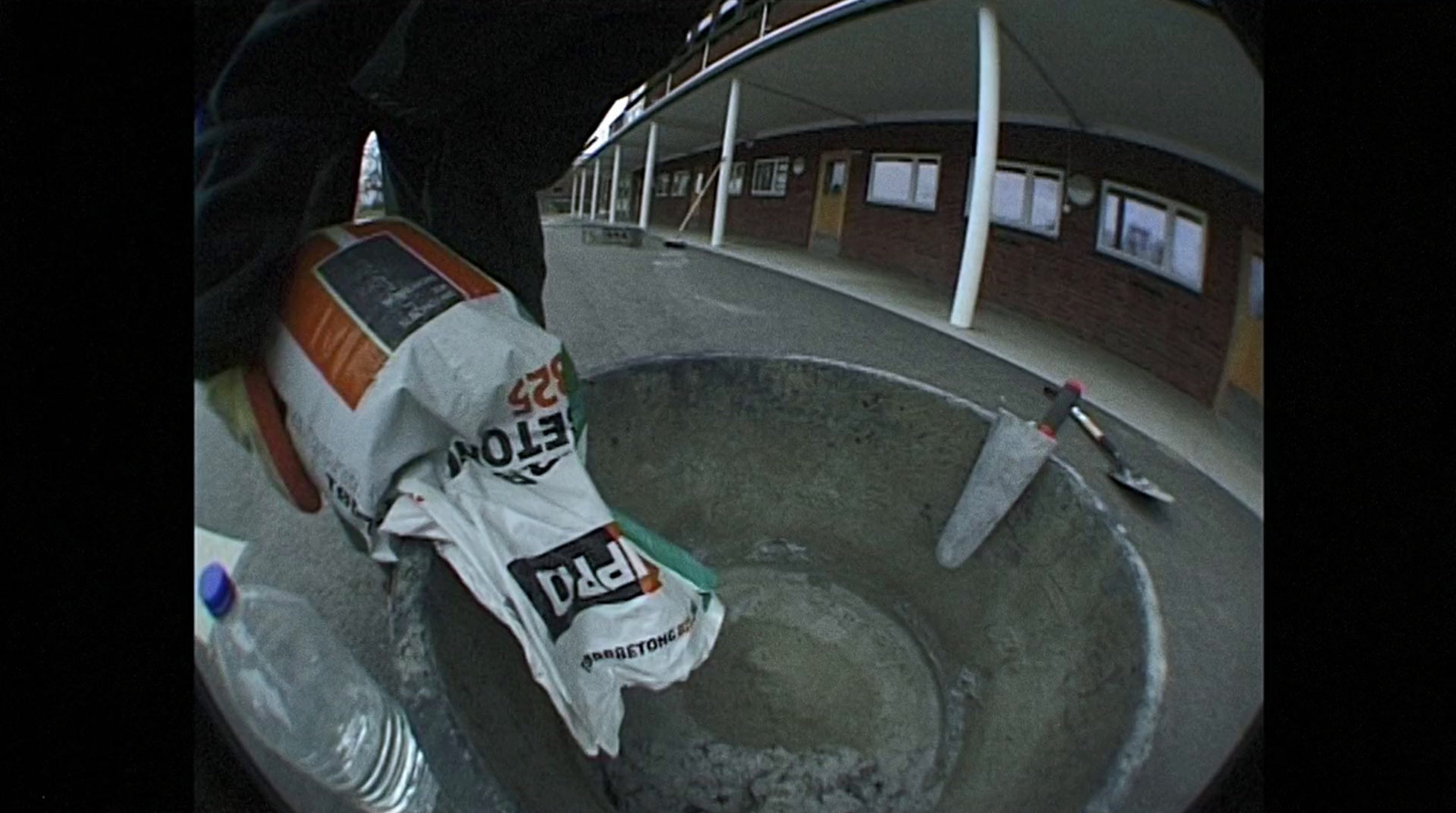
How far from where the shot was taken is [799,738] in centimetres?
67

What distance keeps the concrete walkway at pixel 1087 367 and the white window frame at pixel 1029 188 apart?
0.05 meters

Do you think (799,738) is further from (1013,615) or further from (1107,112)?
(1107,112)

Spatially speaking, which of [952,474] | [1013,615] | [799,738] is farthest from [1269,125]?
[799,738]

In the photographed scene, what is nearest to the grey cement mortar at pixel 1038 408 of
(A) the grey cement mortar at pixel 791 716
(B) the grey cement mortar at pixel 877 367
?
(B) the grey cement mortar at pixel 877 367

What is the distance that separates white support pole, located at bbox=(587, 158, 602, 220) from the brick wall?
0.40ft

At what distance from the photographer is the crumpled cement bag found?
42 centimetres

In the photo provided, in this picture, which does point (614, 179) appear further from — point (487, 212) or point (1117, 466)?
point (1117, 466)

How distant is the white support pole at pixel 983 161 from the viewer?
43cm

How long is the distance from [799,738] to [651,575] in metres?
0.27

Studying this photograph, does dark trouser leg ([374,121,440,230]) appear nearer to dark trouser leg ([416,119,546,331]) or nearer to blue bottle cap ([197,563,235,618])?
dark trouser leg ([416,119,546,331])

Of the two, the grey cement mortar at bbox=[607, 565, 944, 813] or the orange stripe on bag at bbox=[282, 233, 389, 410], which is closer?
the orange stripe on bag at bbox=[282, 233, 389, 410]

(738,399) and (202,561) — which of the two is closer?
(202,561)

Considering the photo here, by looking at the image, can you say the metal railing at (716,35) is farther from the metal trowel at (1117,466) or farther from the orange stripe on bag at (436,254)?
the metal trowel at (1117,466)

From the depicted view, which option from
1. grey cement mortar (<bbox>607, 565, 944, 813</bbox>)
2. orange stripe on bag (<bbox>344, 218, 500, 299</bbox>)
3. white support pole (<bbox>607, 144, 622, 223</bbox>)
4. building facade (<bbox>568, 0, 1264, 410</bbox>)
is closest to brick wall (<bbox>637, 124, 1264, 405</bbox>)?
building facade (<bbox>568, 0, 1264, 410</bbox>)
